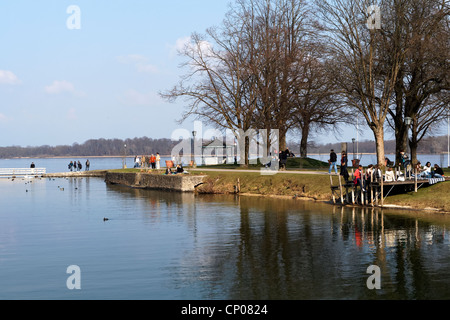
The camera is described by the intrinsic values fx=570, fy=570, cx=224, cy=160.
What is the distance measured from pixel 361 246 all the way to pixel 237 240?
549cm

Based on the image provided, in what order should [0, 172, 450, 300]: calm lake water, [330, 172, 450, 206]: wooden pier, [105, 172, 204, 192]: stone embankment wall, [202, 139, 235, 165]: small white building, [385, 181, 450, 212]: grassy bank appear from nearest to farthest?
[0, 172, 450, 300]: calm lake water → [385, 181, 450, 212]: grassy bank → [330, 172, 450, 206]: wooden pier → [105, 172, 204, 192]: stone embankment wall → [202, 139, 235, 165]: small white building

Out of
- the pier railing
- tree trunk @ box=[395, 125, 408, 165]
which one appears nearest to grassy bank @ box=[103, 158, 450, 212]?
tree trunk @ box=[395, 125, 408, 165]

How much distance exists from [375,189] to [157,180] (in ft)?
87.2

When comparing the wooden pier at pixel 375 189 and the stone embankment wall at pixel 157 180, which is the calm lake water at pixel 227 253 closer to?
the wooden pier at pixel 375 189

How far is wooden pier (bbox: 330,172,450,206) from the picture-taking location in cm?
3500

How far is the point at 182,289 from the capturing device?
17.2 meters

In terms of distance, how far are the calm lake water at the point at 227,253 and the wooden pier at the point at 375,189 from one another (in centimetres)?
147

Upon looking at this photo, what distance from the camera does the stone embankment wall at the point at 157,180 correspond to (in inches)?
2048

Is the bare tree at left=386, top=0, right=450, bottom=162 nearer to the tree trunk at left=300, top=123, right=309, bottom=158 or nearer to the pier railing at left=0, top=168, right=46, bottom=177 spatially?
the tree trunk at left=300, top=123, right=309, bottom=158

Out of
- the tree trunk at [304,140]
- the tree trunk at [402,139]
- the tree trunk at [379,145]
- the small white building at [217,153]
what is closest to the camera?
the tree trunk at [379,145]

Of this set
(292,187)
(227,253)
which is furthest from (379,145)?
(227,253)

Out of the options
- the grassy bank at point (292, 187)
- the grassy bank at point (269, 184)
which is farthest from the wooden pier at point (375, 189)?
the grassy bank at point (269, 184)

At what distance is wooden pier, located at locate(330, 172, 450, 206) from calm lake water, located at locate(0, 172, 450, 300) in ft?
4.82

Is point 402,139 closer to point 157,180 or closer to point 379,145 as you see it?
point 379,145
